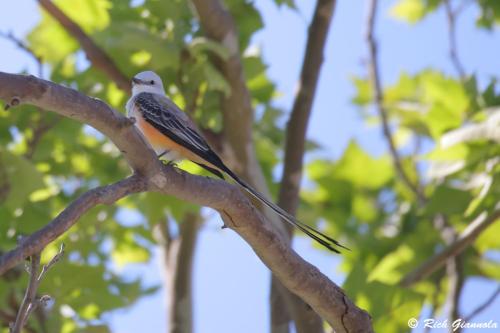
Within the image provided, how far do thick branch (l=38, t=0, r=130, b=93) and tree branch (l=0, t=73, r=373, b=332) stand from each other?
3142 millimetres

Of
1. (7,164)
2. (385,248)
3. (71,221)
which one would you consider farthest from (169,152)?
(385,248)

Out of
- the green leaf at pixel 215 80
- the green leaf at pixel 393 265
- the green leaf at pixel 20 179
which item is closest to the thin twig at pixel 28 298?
the green leaf at pixel 215 80

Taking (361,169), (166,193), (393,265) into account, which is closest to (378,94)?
(361,169)

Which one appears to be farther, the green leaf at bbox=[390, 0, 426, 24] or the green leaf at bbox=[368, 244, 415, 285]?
the green leaf at bbox=[390, 0, 426, 24]

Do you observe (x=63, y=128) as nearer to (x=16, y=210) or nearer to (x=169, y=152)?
(x=16, y=210)

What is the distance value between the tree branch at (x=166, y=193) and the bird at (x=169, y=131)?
99 cm

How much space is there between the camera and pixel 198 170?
746cm

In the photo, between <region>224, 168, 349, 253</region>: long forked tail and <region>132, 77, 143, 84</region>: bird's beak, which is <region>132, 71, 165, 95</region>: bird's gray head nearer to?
<region>132, 77, 143, 84</region>: bird's beak

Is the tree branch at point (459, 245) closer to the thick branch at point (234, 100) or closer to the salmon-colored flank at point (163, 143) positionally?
the thick branch at point (234, 100)

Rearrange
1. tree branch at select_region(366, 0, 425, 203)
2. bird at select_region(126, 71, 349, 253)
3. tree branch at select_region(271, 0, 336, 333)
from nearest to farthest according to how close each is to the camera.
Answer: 1. bird at select_region(126, 71, 349, 253)
2. tree branch at select_region(271, 0, 336, 333)
3. tree branch at select_region(366, 0, 425, 203)

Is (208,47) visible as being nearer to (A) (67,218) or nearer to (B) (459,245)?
(B) (459,245)

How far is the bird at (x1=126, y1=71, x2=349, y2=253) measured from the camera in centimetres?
583

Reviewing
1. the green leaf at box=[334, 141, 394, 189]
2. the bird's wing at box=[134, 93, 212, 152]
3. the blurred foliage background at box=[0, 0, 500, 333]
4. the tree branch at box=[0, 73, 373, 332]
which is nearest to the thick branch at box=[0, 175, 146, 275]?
the tree branch at box=[0, 73, 373, 332]

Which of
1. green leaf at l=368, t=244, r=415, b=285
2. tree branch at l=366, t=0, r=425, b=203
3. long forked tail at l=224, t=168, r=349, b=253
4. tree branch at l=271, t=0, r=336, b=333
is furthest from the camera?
tree branch at l=366, t=0, r=425, b=203
